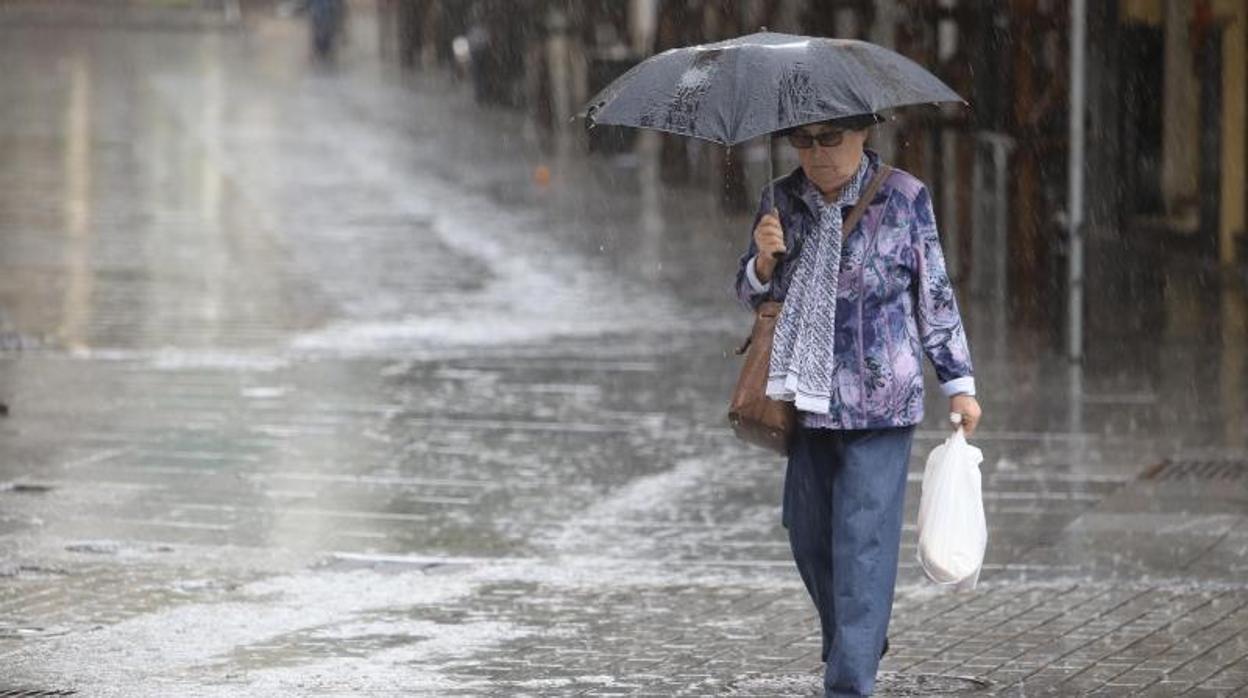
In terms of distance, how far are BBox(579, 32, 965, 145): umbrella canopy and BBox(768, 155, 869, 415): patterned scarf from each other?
249 millimetres

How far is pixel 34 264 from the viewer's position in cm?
1897

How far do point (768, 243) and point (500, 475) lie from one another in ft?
15.3

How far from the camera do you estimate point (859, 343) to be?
21.8 feet

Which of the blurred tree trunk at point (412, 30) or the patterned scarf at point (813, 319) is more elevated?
the patterned scarf at point (813, 319)

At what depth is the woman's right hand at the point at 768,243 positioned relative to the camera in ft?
21.7

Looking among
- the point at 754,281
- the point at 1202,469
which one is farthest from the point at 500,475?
the point at 754,281

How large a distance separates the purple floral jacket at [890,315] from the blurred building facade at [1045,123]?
6.47 metres

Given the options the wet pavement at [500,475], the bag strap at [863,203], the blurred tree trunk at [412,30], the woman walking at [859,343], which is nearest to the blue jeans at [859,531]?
the woman walking at [859,343]

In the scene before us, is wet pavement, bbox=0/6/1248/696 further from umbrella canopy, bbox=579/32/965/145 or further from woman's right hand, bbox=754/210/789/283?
umbrella canopy, bbox=579/32/965/145

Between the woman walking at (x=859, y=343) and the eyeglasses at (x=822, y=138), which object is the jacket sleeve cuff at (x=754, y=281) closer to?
the woman walking at (x=859, y=343)

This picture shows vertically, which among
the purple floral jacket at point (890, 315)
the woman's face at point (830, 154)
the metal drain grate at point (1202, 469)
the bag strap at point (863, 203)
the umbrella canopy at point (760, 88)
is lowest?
the metal drain grate at point (1202, 469)

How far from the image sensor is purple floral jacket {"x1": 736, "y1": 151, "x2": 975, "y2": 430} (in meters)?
6.62

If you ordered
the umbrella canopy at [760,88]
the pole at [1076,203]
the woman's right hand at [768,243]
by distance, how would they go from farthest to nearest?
the pole at [1076,203] → the woman's right hand at [768,243] → the umbrella canopy at [760,88]

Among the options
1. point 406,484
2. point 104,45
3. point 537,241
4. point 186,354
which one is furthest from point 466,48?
point 406,484
